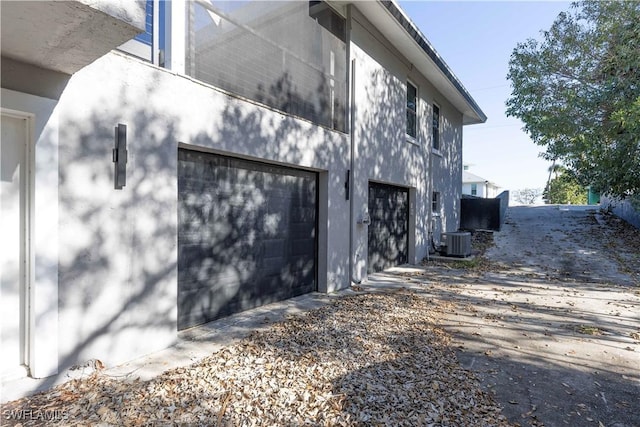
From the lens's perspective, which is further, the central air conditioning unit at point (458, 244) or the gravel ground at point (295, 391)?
the central air conditioning unit at point (458, 244)

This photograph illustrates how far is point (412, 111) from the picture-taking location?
34.0ft

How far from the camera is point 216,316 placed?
484 centimetres

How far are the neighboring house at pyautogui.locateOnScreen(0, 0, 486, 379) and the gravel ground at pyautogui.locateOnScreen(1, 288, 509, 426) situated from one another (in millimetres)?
649

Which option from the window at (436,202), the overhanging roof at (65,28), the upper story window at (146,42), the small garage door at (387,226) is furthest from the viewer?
the window at (436,202)

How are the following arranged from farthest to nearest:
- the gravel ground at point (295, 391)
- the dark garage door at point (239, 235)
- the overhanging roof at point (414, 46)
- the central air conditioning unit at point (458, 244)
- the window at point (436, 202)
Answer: the window at point (436, 202) < the central air conditioning unit at point (458, 244) < the overhanging roof at point (414, 46) < the dark garage door at point (239, 235) < the gravel ground at point (295, 391)

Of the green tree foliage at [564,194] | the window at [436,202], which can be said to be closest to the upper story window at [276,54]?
the window at [436,202]

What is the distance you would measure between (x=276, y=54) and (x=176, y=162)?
9.00 feet

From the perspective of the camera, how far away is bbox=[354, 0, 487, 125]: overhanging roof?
7168 millimetres

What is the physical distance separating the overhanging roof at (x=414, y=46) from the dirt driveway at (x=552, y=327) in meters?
5.58

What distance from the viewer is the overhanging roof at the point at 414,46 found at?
7168mm

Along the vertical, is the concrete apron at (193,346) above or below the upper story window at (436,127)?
below

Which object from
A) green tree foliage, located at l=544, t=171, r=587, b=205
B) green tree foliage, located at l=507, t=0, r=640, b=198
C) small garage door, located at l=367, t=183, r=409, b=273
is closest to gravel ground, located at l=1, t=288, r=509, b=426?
small garage door, located at l=367, t=183, r=409, b=273

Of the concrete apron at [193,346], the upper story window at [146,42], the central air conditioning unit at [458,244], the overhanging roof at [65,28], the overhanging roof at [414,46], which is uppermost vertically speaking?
the overhanging roof at [414,46]

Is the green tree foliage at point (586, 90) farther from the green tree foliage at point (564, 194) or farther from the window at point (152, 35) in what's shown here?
the green tree foliage at point (564, 194)
